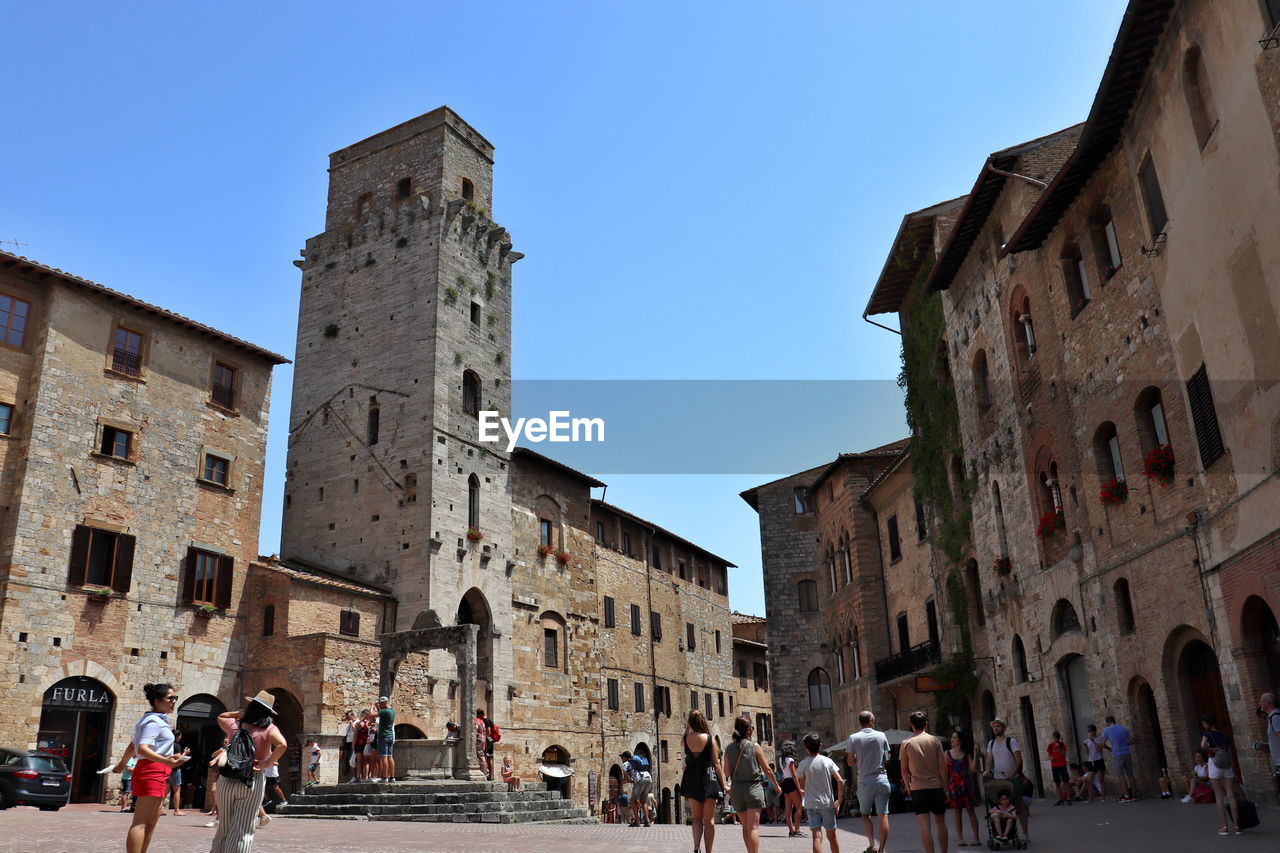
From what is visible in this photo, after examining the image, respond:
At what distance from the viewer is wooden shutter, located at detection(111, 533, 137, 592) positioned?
24.8 metres

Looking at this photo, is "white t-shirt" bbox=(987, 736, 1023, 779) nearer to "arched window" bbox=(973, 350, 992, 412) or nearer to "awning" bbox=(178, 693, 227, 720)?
"arched window" bbox=(973, 350, 992, 412)

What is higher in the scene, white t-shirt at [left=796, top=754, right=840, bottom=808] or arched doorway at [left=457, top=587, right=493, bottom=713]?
arched doorway at [left=457, top=587, right=493, bottom=713]

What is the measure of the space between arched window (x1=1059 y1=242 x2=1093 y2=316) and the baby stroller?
10.9 m

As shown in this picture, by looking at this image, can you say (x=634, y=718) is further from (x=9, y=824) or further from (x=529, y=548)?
(x=9, y=824)

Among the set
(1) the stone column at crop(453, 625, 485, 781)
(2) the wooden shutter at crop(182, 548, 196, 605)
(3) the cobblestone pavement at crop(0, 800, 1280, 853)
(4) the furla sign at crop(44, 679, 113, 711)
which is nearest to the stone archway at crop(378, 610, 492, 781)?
(1) the stone column at crop(453, 625, 485, 781)

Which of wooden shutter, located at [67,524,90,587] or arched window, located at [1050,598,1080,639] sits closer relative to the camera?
arched window, located at [1050,598,1080,639]

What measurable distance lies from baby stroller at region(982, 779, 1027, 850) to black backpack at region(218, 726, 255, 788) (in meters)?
8.11

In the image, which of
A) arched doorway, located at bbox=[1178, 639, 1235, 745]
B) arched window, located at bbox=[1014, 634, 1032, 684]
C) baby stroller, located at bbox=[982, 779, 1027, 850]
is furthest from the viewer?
arched window, located at bbox=[1014, 634, 1032, 684]

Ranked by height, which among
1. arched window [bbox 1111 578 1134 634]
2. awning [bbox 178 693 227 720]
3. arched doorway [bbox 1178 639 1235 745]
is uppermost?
arched window [bbox 1111 578 1134 634]

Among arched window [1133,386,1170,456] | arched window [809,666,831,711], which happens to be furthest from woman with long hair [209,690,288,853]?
arched window [809,666,831,711]

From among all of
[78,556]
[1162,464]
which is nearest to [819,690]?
[1162,464]

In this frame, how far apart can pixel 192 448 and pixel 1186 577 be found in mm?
23640

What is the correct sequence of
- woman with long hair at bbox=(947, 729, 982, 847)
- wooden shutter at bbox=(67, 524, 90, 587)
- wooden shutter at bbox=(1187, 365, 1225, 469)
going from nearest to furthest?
woman with long hair at bbox=(947, 729, 982, 847), wooden shutter at bbox=(1187, 365, 1225, 469), wooden shutter at bbox=(67, 524, 90, 587)

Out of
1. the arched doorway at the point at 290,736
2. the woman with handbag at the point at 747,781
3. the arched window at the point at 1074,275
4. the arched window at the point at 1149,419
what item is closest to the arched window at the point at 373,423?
the arched doorway at the point at 290,736
